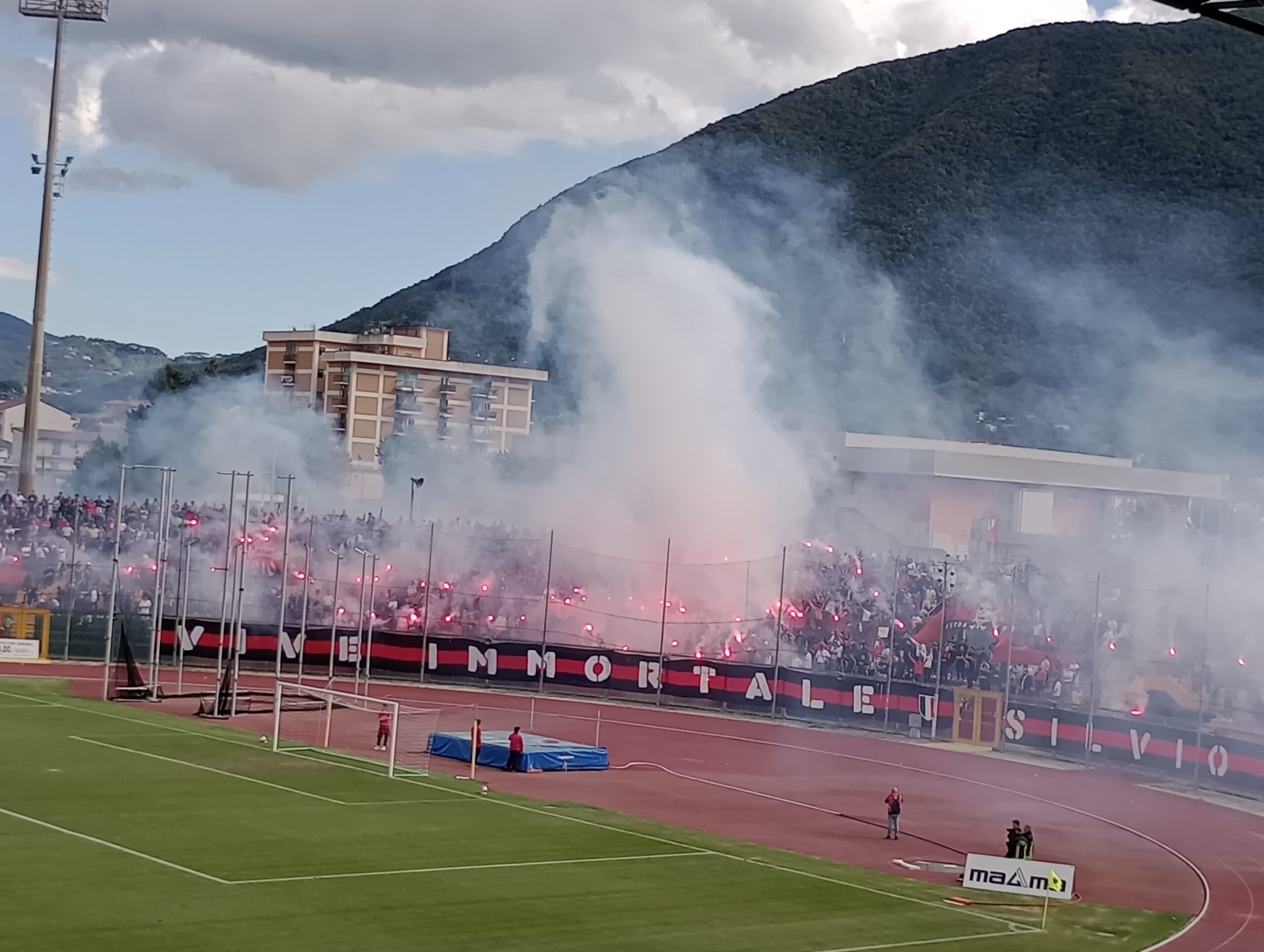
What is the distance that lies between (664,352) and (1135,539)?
883 inches

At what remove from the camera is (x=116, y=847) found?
26203 mm

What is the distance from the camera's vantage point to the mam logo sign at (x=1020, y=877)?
89.7 ft

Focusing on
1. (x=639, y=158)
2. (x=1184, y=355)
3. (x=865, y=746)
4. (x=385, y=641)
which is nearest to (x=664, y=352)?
(x=385, y=641)

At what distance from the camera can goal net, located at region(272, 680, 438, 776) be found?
126 feet

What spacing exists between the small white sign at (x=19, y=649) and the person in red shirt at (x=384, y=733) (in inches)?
648

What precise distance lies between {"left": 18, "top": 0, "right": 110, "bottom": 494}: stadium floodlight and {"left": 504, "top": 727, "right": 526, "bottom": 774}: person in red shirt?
27998mm

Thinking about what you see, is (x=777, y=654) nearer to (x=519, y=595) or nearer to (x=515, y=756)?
(x=519, y=595)

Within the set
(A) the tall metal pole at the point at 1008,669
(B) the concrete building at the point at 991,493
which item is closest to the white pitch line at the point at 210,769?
(A) the tall metal pole at the point at 1008,669

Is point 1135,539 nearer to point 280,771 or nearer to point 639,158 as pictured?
point 280,771

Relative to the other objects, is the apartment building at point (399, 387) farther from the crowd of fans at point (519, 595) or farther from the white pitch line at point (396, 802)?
the white pitch line at point (396, 802)

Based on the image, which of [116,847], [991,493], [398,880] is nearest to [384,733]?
[116,847]

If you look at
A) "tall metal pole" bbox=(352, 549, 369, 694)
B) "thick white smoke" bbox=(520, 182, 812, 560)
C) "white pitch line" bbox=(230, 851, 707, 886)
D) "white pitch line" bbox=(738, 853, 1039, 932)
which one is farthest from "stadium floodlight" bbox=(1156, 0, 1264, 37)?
"thick white smoke" bbox=(520, 182, 812, 560)

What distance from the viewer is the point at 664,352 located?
75.1 m

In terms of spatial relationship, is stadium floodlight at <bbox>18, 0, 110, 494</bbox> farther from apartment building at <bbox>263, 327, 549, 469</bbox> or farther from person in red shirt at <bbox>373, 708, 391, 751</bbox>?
apartment building at <bbox>263, 327, 549, 469</bbox>
